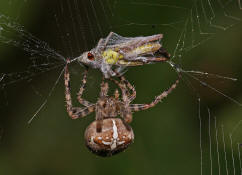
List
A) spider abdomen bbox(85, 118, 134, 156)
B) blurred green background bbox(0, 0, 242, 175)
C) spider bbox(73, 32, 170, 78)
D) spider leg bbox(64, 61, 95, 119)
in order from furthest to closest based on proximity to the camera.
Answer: blurred green background bbox(0, 0, 242, 175)
spider leg bbox(64, 61, 95, 119)
spider abdomen bbox(85, 118, 134, 156)
spider bbox(73, 32, 170, 78)

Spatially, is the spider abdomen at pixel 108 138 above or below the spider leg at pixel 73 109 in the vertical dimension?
below

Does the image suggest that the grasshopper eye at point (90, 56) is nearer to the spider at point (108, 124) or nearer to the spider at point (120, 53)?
the spider at point (120, 53)

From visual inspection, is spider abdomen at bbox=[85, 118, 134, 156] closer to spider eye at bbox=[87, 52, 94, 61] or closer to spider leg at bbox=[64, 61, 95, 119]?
spider leg at bbox=[64, 61, 95, 119]

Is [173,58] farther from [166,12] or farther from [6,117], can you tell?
[6,117]

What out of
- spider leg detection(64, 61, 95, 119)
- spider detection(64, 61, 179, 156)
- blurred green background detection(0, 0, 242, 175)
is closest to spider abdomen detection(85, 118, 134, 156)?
spider detection(64, 61, 179, 156)

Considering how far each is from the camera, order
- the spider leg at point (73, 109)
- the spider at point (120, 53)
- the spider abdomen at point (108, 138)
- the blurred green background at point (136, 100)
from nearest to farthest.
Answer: the spider at point (120, 53), the spider abdomen at point (108, 138), the spider leg at point (73, 109), the blurred green background at point (136, 100)

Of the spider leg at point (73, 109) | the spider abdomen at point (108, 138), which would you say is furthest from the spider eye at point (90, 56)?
the spider abdomen at point (108, 138)
